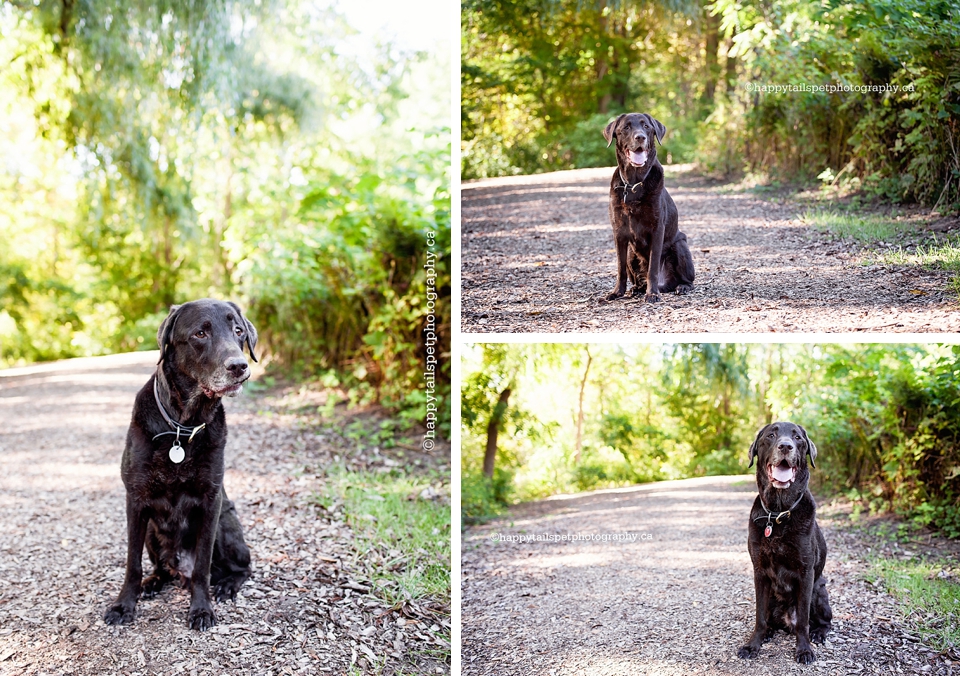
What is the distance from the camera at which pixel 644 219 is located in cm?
313

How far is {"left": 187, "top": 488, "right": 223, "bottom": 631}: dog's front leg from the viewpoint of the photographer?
8.88 ft

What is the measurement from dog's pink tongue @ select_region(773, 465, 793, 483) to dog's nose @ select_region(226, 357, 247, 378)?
2028 millimetres

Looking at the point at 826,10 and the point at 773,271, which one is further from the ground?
the point at 826,10

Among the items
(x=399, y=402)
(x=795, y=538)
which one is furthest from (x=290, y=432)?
(x=795, y=538)

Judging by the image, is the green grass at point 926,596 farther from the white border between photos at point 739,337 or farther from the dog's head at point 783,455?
the white border between photos at point 739,337

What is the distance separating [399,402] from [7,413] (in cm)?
358

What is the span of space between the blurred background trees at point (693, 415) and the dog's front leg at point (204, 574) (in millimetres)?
2462

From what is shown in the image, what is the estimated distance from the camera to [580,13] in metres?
4.07

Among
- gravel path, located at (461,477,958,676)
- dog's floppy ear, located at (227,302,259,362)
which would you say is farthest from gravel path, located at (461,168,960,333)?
gravel path, located at (461,477,958,676)

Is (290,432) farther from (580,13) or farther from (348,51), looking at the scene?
(348,51)

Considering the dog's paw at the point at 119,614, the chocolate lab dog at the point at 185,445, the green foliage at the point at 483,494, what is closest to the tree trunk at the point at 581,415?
the green foliage at the point at 483,494

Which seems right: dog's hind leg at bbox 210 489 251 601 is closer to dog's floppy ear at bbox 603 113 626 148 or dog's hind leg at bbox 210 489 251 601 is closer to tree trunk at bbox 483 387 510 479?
dog's floppy ear at bbox 603 113 626 148

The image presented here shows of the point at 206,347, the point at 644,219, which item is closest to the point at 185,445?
the point at 206,347

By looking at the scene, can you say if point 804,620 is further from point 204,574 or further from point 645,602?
point 204,574
